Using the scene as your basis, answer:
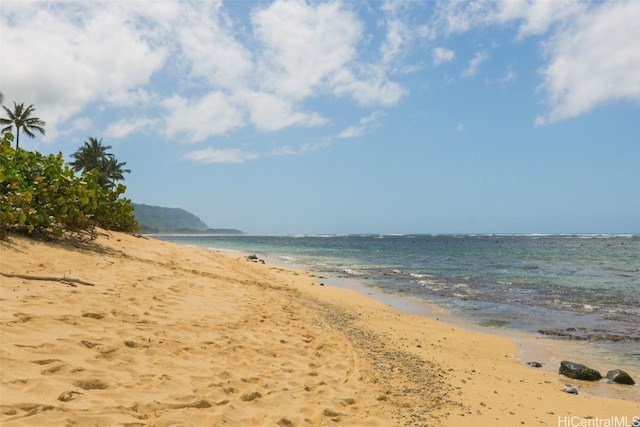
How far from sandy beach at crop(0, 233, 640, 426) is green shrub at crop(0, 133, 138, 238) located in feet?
4.55

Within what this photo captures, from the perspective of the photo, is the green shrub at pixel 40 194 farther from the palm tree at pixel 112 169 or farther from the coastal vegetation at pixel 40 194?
the palm tree at pixel 112 169

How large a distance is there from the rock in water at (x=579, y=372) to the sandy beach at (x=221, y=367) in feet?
0.96

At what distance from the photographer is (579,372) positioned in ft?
26.8

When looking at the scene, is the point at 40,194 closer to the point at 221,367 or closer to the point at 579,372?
the point at 221,367

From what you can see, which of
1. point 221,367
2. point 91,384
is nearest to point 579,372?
point 221,367

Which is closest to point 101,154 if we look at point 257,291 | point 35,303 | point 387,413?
point 257,291

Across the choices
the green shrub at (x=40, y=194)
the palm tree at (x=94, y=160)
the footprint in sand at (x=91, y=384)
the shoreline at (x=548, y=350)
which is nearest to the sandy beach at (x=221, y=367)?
the footprint in sand at (x=91, y=384)

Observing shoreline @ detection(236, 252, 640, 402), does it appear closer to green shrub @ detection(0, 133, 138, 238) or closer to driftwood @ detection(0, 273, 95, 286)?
driftwood @ detection(0, 273, 95, 286)

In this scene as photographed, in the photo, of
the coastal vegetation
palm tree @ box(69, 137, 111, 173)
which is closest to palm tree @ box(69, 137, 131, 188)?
palm tree @ box(69, 137, 111, 173)

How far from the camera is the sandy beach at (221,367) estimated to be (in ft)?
14.7

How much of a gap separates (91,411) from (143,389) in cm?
76

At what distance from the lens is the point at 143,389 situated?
479 centimetres

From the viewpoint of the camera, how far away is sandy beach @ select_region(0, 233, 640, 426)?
4492mm

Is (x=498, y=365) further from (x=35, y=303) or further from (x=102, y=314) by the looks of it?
(x=35, y=303)
